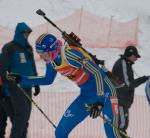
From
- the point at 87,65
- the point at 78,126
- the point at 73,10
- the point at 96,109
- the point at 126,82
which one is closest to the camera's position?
the point at 96,109

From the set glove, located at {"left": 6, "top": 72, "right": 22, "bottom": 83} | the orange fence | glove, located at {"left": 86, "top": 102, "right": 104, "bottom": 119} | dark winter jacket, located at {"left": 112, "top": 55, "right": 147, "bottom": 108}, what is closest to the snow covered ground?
the orange fence

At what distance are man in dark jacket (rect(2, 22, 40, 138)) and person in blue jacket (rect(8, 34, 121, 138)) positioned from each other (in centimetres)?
56

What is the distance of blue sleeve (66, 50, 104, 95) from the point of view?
242 inches

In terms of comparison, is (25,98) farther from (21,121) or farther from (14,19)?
(14,19)

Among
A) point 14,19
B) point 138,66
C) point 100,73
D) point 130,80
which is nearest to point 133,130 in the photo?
point 130,80

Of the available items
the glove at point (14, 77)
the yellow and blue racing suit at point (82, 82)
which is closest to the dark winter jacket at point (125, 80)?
the yellow and blue racing suit at point (82, 82)

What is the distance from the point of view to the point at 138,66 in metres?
15.2

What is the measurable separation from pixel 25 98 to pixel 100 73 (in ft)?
4.70

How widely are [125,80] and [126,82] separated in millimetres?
35

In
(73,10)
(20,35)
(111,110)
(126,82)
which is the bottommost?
(111,110)

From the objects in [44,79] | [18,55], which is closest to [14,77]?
[44,79]

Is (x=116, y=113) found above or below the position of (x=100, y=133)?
above

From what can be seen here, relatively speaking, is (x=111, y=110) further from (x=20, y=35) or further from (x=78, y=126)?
(x=78, y=126)

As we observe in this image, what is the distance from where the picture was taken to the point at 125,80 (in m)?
8.09
